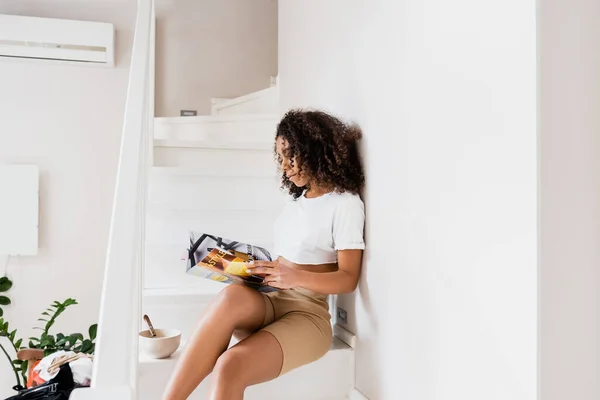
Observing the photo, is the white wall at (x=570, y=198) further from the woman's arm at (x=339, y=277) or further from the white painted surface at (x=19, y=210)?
the white painted surface at (x=19, y=210)

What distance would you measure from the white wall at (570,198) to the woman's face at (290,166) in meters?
0.91

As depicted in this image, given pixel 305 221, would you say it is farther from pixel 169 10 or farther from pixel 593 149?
pixel 169 10

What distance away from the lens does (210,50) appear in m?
3.39

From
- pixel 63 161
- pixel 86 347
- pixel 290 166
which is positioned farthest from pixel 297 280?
pixel 63 161

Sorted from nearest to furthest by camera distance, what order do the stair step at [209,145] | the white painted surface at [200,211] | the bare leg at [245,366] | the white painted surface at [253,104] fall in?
the bare leg at [245,366]
the white painted surface at [200,211]
the stair step at [209,145]
the white painted surface at [253,104]

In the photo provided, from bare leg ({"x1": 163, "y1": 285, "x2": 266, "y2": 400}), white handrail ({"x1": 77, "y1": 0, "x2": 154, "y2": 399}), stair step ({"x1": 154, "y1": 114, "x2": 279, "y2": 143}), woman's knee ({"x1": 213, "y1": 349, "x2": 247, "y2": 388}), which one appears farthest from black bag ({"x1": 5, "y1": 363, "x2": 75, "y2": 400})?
stair step ({"x1": 154, "y1": 114, "x2": 279, "y2": 143})

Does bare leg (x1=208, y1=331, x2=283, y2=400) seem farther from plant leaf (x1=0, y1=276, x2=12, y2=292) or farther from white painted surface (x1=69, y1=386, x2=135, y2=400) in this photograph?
plant leaf (x1=0, y1=276, x2=12, y2=292)

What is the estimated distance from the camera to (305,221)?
1.66m

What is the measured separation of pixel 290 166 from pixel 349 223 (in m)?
0.28

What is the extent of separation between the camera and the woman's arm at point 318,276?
4.87 ft

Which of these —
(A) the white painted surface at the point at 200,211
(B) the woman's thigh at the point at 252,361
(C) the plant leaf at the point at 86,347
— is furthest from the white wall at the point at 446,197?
(C) the plant leaf at the point at 86,347

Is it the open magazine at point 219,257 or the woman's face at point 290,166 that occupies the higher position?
the woman's face at point 290,166

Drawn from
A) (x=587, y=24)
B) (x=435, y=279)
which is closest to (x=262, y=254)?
(x=435, y=279)

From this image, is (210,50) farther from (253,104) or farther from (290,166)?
(290,166)
